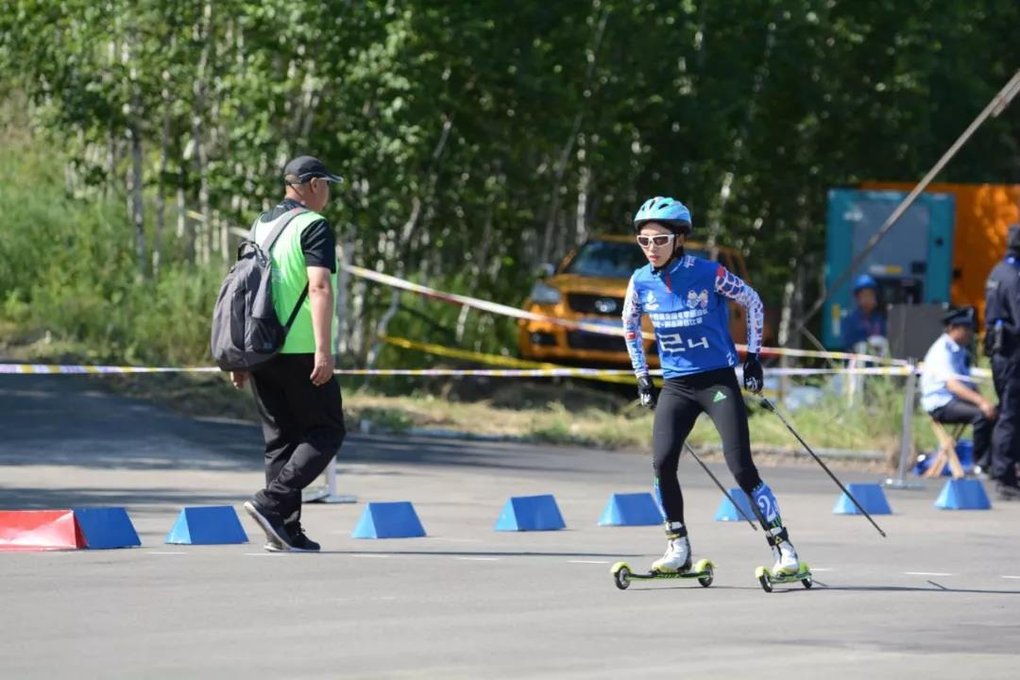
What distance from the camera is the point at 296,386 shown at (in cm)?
1133

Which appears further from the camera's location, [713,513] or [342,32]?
[342,32]

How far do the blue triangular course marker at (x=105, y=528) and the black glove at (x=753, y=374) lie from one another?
3.17 meters

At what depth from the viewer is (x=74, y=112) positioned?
2520cm

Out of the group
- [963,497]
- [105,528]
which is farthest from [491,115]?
[105,528]

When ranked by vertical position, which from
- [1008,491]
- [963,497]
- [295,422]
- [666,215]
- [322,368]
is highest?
[666,215]

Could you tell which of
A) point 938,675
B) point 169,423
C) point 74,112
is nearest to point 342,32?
point 74,112

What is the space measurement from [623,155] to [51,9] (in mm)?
8810

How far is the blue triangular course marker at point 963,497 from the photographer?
53.2 ft

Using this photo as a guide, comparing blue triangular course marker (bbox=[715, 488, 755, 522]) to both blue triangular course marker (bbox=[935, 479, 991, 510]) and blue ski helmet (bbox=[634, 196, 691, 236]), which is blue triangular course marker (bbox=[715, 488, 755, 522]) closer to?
blue triangular course marker (bbox=[935, 479, 991, 510])

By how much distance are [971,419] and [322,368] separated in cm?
906

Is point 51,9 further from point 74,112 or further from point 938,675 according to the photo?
point 938,675

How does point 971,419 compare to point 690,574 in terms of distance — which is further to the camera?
point 971,419

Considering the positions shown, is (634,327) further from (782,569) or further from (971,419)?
(971,419)

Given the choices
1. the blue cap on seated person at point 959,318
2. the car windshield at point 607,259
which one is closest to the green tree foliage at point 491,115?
the car windshield at point 607,259
